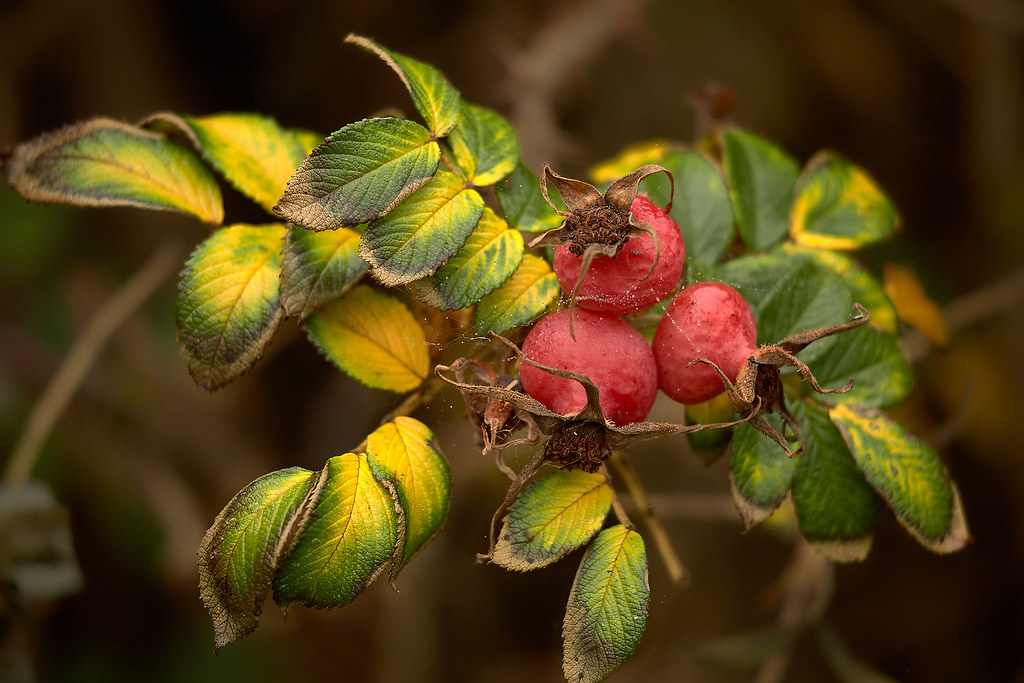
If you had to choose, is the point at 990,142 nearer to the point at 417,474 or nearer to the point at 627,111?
the point at 627,111

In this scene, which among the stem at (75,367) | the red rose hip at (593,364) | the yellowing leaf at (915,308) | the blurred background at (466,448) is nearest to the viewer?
the red rose hip at (593,364)

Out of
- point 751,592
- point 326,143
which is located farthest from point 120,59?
point 751,592

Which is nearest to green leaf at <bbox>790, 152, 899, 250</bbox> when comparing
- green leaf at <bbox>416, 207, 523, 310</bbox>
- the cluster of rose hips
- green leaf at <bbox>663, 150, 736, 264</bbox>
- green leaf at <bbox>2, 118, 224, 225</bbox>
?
green leaf at <bbox>663, 150, 736, 264</bbox>

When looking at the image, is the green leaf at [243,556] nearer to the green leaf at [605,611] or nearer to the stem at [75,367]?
the green leaf at [605,611]

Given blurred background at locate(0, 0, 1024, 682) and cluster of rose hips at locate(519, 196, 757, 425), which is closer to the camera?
cluster of rose hips at locate(519, 196, 757, 425)

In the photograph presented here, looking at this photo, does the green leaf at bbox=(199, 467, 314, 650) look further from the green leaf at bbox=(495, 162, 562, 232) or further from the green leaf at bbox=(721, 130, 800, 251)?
the green leaf at bbox=(721, 130, 800, 251)

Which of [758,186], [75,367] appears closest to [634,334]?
[758,186]

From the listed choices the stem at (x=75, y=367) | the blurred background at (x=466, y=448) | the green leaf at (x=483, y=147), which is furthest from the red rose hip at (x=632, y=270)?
the stem at (x=75, y=367)
